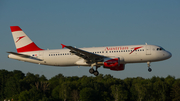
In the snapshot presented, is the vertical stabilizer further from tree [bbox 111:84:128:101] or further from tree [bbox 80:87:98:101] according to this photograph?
tree [bbox 111:84:128:101]

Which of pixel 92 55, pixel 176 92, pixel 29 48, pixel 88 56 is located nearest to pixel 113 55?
pixel 92 55

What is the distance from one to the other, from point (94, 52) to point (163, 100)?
89748 millimetres

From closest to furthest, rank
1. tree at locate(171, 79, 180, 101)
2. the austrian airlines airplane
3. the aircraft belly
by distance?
the austrian airlines airplane → the aircraft belly → tree at locate(171, 79, 180, 101)

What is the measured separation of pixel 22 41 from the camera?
5919 centimetres

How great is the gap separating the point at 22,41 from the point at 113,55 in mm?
20345

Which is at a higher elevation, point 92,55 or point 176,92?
point 92,55

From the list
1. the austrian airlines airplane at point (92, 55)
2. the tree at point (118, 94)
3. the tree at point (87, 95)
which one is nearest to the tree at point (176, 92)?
the tree at point (118, 94)

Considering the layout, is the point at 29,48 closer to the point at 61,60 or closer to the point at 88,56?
the point at 61,60

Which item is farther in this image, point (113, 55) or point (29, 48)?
point (29, 48)

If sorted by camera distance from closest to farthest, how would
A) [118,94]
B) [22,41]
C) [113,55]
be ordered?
[113,55] → [22,41] → [118,94]

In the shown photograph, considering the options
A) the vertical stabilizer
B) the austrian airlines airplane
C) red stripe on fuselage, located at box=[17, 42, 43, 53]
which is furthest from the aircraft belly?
the vertical stabilizer

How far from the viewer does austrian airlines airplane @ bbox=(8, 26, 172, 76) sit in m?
52.1

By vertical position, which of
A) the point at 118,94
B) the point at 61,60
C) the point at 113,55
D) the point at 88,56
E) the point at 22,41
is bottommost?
the point at 118,94

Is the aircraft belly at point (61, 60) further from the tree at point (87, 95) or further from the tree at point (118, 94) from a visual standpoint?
the tree at point (118, 94)
